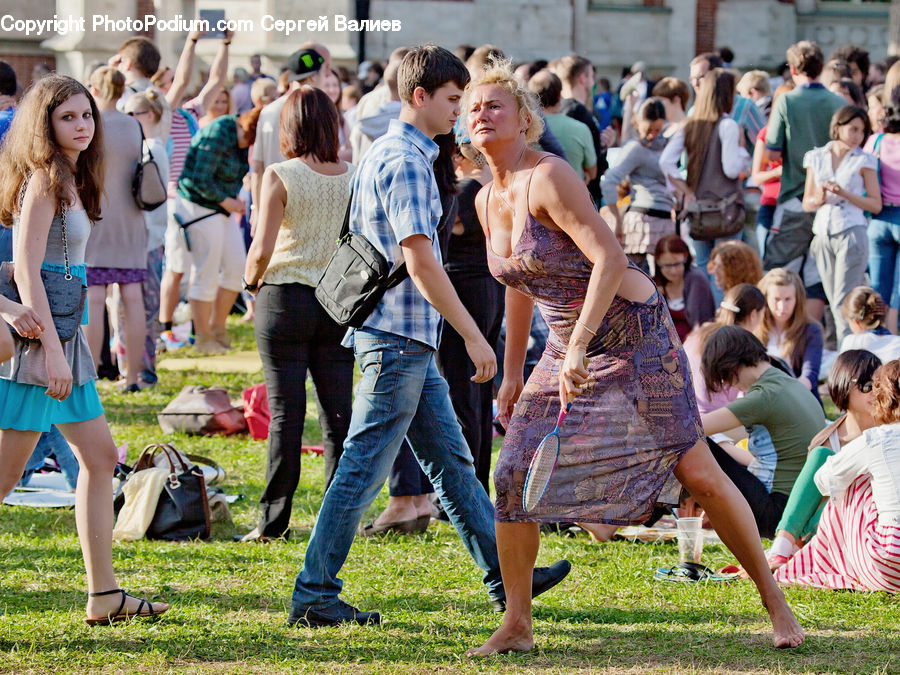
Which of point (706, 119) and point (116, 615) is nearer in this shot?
point (116, 615)

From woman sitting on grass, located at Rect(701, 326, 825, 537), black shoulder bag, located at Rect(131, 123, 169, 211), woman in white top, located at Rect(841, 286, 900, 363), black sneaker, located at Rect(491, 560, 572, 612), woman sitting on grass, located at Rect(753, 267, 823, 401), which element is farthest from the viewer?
black shoulder bag, located at Rect(131, 123, 169, 211)

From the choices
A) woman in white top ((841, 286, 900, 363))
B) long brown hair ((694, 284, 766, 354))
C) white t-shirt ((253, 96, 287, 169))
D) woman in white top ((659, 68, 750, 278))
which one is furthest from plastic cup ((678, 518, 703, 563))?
woman in white top ((659, 68, 750, 278))

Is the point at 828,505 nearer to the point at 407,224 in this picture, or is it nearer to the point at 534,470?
the point at 534,470

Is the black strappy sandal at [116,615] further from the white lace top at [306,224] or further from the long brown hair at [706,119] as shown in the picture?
the long brown hair at [706,119]

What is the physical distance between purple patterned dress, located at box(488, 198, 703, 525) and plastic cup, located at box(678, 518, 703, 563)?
54.8 inches

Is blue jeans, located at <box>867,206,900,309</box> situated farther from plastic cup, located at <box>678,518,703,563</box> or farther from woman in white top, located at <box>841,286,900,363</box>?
plastic cup, located at <box>678,518,703,563</box>

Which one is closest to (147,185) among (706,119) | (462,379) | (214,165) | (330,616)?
(214,165)

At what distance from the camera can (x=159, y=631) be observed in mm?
4664

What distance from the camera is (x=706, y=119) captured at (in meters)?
9.91

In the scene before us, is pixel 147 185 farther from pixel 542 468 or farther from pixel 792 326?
pixel 542 468

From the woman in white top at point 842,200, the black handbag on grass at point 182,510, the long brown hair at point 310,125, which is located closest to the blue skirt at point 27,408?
the black handbag on grass at point 182,510

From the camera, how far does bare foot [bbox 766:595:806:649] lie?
14.4 ft

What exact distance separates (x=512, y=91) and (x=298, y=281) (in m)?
1.79

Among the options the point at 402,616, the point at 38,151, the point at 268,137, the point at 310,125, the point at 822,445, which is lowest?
the point at 402,616
